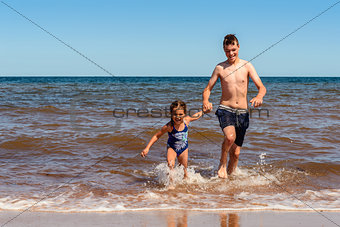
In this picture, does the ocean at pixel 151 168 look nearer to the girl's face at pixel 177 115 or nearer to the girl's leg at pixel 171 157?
the girl's leg at pixel 171 157

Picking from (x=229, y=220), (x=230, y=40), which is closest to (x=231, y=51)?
(x=230, y=40)

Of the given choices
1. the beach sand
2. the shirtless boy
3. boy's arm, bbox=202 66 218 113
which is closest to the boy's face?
the shirtless boy

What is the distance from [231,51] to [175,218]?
2.37 meters

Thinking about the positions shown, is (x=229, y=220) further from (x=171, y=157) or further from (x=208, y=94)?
(x=208, y=94)

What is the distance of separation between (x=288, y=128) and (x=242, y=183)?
4.64m

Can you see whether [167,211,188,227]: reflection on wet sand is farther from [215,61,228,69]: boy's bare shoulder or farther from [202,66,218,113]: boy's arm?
[215,61,228,69]: boy's bare shoulder

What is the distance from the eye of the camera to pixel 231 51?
4.44 metres

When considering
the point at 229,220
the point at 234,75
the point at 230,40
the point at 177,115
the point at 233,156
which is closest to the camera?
the point at 229,220

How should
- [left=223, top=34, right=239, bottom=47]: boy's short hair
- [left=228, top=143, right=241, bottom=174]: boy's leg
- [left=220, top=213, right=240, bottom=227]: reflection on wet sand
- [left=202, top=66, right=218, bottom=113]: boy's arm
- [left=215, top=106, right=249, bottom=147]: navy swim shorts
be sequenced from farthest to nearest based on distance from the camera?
1. [left=228, top=143, right=241, bottom=174]: boy's leg
2. [left=215, top=106, right=249, bottom=147]: navy swim shorts
3. [left=223, top=34, right=239, bottom=47]: boy's short hair
4. [left=202, top=66, right=218, bottom=113]: boy's arm
5. [left=220, top=213, right=240, bottom=227]: reflection on wet sand

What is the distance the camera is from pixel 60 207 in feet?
11.5

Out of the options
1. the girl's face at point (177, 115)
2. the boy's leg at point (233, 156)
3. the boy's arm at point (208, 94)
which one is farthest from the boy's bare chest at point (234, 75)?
the boy's leg at point (233, 156)

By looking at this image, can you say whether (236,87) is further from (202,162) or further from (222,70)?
(202,162)

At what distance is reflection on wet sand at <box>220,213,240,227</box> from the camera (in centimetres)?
301

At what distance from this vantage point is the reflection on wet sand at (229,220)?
9.86 feet
